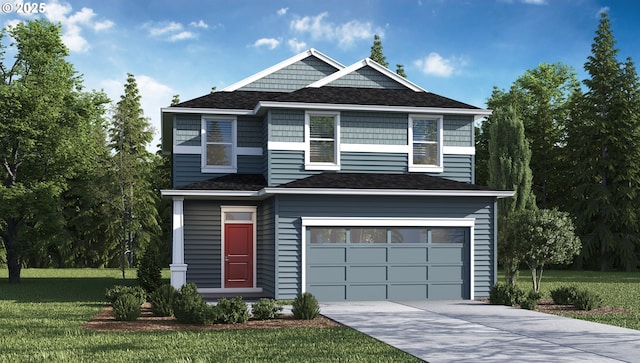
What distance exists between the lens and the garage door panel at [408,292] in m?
21.2

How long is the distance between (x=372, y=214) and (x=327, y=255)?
1.74 meters

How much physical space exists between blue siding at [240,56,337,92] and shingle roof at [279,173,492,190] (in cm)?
503

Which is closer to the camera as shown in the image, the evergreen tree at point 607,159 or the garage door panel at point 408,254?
the garage door panel at point 408,254

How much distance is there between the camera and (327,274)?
20.8m

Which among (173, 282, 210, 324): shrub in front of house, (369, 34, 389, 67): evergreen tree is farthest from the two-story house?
(369, 34, 389, 67): evergreen tree

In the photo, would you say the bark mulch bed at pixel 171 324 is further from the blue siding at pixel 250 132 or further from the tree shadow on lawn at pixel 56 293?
the blue siding at pixel 250 132

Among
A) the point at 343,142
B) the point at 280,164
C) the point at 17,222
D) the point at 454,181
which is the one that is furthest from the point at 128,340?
the point at 17,222

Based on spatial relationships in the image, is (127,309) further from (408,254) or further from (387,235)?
(408,254)

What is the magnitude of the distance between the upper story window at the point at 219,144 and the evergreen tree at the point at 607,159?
2899 cm

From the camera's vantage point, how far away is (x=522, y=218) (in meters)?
21.9

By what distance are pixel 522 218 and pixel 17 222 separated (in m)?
23.2

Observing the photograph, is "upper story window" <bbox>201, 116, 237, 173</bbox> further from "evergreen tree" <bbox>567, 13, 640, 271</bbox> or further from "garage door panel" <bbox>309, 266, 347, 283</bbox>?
"evergreen tree" <bbox>567, 13, 640, 271</bbox>

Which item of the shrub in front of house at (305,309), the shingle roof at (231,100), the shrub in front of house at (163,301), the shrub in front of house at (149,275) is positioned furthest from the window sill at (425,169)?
the shrub in front of house at (163,301)

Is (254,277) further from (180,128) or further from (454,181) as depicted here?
(454,181)
